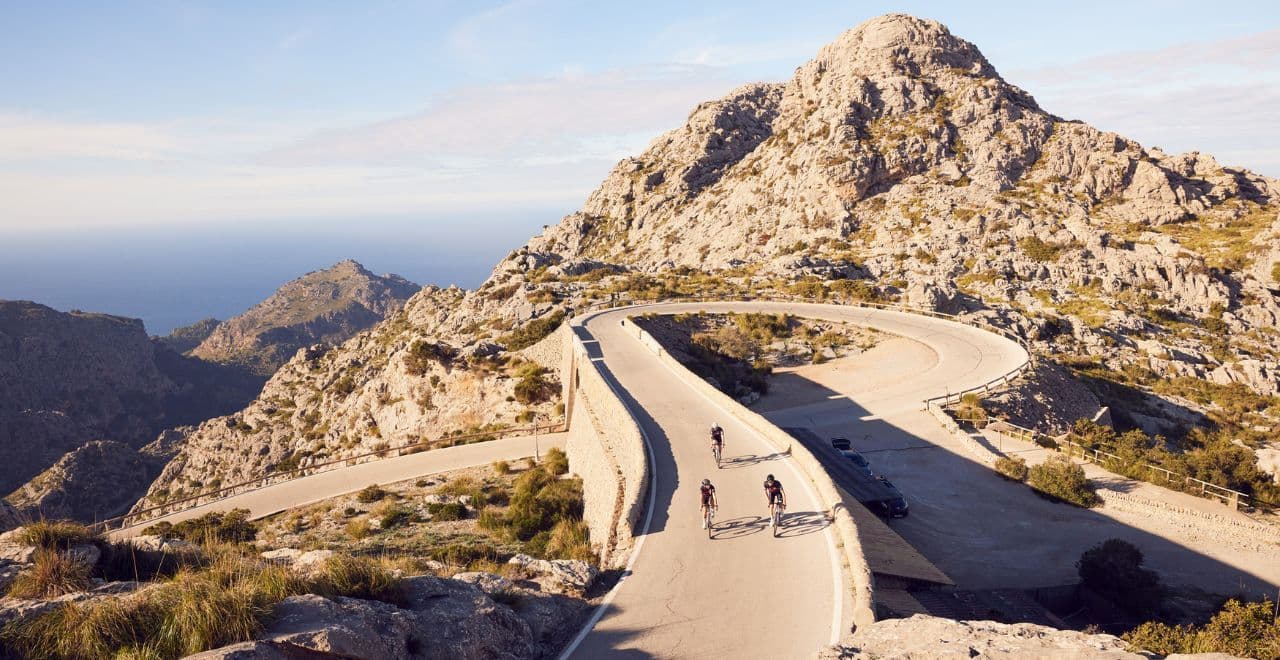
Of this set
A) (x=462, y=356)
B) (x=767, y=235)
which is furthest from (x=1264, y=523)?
(x=767, y=235)

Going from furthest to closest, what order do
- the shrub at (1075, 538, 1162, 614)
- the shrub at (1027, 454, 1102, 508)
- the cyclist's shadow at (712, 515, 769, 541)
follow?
the shrub at (1027, 454, 1102, 508) → the shrub at (1075, 538, 1162, 614) → the cyclist's shadow at (712, 515, 769, 541)

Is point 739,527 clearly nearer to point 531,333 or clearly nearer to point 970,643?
point 970,643

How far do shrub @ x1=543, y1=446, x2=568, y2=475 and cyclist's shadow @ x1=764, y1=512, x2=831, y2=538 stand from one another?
1496cm

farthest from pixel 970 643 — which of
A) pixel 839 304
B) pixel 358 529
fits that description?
pixel 839 304

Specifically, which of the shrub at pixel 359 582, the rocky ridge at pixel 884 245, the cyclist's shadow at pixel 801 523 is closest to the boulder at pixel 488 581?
the shrub at pixel 359 582

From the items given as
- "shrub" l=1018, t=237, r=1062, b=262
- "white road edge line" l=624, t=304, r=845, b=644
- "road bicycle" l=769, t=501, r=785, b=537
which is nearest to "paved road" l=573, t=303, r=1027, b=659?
"white road edge line" l=624, t=304, r=845, b=644

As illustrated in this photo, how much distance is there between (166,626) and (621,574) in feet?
26.1

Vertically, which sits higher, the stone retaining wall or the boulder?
the boulder

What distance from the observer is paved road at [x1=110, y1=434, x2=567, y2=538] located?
93.4ft

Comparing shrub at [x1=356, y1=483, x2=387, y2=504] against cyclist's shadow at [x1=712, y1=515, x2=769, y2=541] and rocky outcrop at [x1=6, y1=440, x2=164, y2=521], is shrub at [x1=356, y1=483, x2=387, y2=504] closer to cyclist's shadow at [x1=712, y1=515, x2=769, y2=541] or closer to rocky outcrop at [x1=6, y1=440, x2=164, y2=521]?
cyclist's shadow at [x1=712, y1=515, x2=769, y2=541]

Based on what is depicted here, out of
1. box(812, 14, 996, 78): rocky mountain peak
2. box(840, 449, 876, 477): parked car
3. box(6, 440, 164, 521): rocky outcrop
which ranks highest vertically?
box(812, 14, 996, 78): rocky mountain peak

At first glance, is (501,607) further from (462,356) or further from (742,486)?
(462,356)

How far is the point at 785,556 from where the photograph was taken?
43.1 feet

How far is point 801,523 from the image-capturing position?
47.8ft
